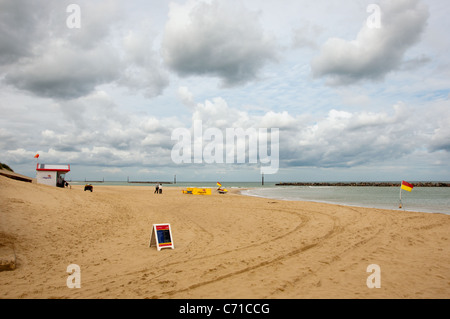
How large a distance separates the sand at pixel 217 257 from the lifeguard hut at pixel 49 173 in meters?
18.6

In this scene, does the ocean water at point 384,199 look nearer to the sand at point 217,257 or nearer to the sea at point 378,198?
the sea at point 378,198

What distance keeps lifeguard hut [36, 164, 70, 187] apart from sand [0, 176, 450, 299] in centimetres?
1861

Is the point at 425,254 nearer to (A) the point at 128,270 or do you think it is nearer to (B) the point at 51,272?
(A) the point at 128,270

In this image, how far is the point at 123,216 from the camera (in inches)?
637

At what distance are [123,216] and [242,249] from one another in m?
9.74

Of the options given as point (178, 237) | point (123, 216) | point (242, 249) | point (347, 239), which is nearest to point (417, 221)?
point (347, 239)

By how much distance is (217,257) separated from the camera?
822cm

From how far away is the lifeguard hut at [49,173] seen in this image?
101ft

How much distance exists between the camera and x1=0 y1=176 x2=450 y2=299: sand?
5.76 m

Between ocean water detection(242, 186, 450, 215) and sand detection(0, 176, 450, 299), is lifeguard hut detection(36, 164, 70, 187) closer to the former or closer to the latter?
sand detection(0, 176, 450, 299)
